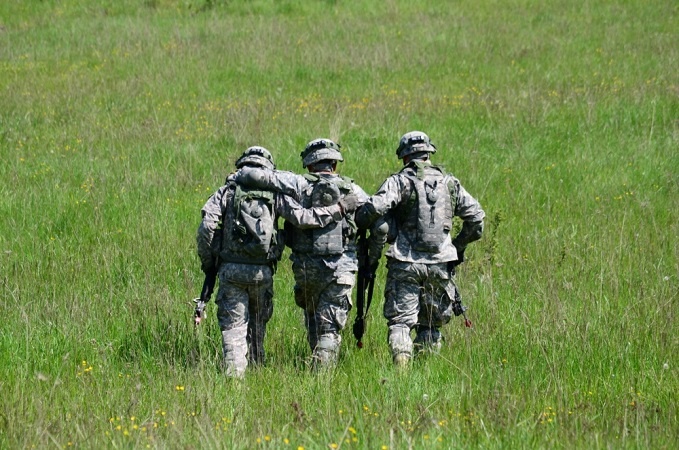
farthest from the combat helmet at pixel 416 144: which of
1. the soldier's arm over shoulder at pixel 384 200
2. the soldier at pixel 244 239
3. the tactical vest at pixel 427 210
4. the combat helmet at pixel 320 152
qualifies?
the soldier at pixel 244 239

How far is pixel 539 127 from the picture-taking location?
12.5 meters

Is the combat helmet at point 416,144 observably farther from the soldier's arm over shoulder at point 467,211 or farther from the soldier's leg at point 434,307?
the soldier's leg at point 434,307

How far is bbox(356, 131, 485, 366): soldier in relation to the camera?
6469 millimetres

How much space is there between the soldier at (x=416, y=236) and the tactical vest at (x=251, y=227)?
26.0 inches

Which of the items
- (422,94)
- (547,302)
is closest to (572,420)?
(547,302)

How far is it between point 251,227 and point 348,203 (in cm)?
71

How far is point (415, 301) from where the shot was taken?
6543mm

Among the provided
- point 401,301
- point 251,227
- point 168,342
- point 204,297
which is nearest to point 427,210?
point 401,301

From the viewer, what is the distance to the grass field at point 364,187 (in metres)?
5.05

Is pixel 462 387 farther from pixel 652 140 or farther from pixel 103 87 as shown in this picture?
pixel 103 87

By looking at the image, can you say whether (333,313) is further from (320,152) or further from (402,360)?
(320,152)

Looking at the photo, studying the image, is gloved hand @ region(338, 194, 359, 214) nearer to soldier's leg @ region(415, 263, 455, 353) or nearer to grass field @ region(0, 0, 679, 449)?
soldier's leg @ region(415, 263, 455, 353)

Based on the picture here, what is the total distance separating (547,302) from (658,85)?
872 centimetres

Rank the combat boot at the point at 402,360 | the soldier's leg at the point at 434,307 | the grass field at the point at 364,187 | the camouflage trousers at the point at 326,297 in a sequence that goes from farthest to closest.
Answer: the soldier's leg at the point at 434,307, the camouflage trousers at the point at 326,297, the combat boot at the point at 402,360, the grass field at the point at 364,187
